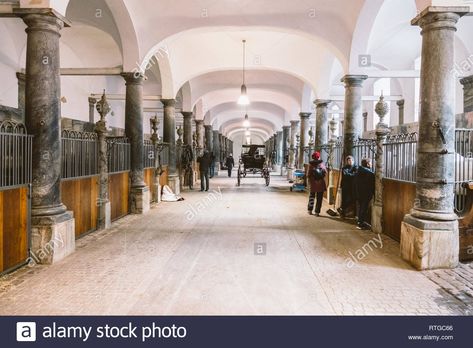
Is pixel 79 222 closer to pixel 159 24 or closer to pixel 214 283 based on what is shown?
pixel 214 283

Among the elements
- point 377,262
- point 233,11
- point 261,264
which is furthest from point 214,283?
point 233,11

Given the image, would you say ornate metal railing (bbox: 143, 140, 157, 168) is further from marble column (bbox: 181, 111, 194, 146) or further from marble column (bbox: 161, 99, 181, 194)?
marble column (bbox: 181, 111, 194, 146)

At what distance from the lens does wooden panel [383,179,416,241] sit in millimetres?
6835

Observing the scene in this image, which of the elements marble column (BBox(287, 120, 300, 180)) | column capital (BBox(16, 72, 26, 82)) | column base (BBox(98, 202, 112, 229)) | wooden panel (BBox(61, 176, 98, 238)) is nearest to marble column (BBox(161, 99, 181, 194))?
column capital (BBox(16, 72, 26, 82))

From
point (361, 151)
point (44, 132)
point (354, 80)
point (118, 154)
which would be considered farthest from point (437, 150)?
point (118, 154)

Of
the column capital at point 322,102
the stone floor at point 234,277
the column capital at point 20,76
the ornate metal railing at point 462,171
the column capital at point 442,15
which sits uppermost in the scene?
the column capital at point 20,76

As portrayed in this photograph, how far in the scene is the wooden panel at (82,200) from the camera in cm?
692

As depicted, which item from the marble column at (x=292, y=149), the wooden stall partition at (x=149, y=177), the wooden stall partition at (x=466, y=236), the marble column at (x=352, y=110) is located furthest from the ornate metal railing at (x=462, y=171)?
the marble column at (x=292, y=149)

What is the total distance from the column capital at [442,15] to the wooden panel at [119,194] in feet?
22.6

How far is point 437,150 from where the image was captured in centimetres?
570

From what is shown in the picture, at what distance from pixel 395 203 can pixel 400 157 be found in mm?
860

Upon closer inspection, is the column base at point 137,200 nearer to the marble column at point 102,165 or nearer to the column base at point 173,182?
the marble column at point 102,165

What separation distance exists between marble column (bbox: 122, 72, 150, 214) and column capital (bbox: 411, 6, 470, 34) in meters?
7.15

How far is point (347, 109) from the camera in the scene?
10516mm
